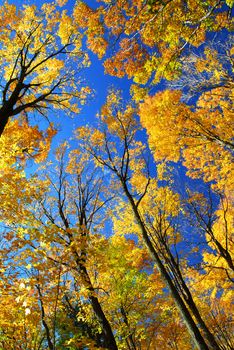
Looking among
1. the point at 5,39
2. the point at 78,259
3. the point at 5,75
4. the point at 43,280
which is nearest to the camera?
the point at 43,280

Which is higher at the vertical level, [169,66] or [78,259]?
[169,66]

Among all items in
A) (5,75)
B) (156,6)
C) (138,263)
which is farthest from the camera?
(138,263)

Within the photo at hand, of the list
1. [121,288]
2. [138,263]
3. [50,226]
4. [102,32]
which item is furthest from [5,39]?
[138,263]

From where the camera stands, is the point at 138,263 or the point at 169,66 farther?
the point at 138,263

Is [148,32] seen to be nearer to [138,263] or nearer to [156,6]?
[156,6]

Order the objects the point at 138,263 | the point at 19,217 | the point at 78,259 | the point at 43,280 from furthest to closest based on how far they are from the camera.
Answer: the point at 138,263, the point at 78,259, the point at 19,217, the point at 43,280

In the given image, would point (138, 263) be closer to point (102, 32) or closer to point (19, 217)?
point (19, 217)

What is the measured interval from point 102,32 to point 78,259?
627 cm

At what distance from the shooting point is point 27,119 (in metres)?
9.52

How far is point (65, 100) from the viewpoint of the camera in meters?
9.57

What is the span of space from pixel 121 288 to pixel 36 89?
27.8ft

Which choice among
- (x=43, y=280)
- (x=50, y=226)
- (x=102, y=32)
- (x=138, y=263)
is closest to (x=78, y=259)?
(x=50, y=226)

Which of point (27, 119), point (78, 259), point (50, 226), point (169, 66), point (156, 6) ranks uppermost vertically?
point (27, 119)

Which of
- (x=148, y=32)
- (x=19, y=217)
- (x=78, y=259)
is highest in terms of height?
(x=148, y=32)
